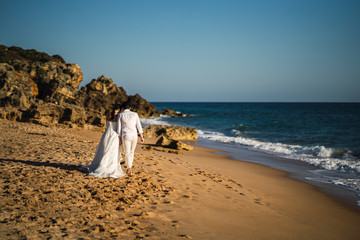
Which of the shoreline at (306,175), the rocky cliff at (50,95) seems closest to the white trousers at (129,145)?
the rocky cliff at (50,95)

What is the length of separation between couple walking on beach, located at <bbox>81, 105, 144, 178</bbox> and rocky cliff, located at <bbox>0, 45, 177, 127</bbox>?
45cm

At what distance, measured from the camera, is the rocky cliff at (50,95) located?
50.8 ft

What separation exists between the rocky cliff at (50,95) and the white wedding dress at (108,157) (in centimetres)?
89

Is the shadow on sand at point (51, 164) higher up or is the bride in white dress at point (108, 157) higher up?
the bride in white dress at point (108, 157)

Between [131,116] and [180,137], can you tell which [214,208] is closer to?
[131,116]

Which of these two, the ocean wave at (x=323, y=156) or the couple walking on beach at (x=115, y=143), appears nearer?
the couple walking on beach at (x=115, y=143)

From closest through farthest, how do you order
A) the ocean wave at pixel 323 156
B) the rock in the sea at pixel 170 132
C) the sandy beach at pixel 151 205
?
1. the sandy beach at pixel 151 205
2. the ocean wave at pixel 323 156
3. the rock in the sea at pixel 170 132

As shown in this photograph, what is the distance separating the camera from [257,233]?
3.99m

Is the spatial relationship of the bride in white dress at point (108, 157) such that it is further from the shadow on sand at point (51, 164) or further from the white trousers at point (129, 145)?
the shadow on sand at point (51, 164)

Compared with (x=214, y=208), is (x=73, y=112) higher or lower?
higher

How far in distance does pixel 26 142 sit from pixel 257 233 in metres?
8.34

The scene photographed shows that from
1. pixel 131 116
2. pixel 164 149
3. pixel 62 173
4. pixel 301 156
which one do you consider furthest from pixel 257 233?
pixel 301 156

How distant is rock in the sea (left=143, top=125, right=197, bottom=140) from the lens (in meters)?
16.4

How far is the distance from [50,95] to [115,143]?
21.2 metres
